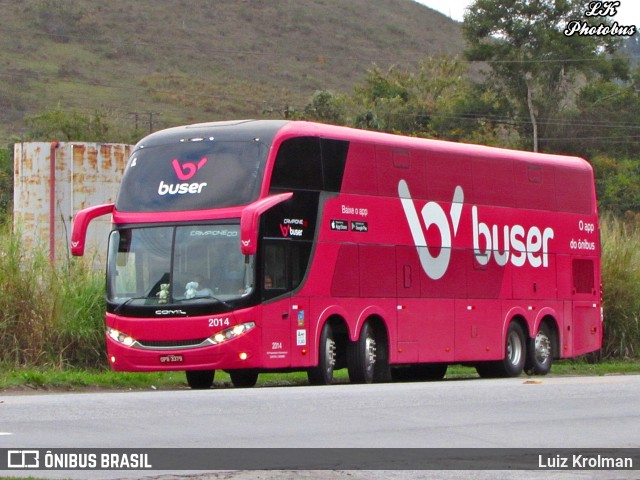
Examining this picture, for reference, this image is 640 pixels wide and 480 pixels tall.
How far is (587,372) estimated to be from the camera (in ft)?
95.0

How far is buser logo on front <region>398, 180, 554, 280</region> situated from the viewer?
22.8 metres

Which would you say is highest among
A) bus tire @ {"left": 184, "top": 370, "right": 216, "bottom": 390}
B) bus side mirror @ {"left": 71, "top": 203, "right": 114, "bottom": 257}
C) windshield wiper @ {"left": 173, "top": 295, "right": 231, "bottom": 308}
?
bus side mirror @ {"left": 71, "top": 203, "right": 114, "bottom": 257}

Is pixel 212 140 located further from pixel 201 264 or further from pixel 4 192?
pixel 4 192

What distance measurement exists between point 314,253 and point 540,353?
25.4ft

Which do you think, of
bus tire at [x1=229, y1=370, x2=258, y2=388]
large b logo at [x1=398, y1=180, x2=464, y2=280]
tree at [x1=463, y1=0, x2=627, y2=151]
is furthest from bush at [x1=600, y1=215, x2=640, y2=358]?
tree at [x1=463, y1=0, x2=627, y2=151]

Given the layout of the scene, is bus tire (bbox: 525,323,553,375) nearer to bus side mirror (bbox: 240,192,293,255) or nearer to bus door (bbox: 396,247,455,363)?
bus door (bbox: 396,247,455,363)

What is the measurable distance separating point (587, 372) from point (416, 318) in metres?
7.58

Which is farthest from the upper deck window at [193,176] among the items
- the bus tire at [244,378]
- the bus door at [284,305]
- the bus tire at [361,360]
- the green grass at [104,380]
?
the bus tire at [361,360]

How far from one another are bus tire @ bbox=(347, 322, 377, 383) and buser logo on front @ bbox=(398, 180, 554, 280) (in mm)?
2158

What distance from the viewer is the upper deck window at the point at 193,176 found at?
19.6 meters

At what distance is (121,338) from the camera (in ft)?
65.1

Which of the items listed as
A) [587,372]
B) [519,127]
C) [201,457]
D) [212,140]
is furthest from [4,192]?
[201,457]

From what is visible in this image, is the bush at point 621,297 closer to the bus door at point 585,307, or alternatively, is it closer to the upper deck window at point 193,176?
the bus door at point 585,307

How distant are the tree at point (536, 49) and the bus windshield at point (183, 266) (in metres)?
52.9
